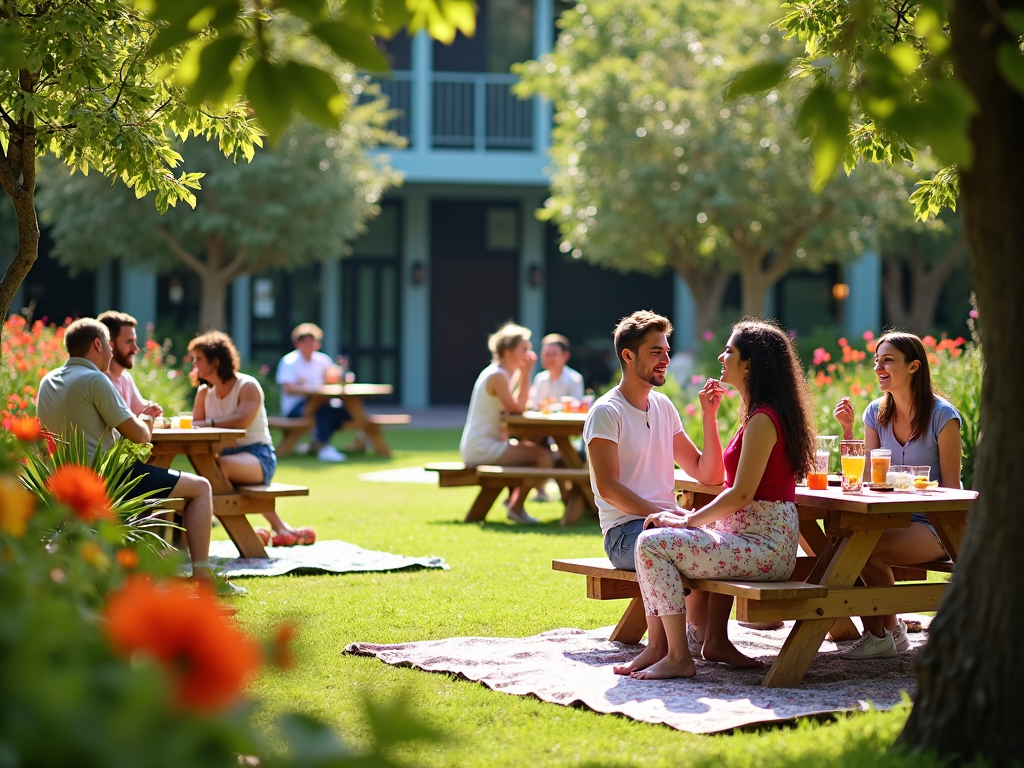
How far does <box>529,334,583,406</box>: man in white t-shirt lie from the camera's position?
11.7 metres

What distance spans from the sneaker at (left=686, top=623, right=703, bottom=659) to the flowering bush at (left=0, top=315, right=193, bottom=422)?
13.7ft

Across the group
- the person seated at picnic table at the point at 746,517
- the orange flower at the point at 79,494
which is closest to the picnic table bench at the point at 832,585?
the person seated at picnic table at the point at 746,517

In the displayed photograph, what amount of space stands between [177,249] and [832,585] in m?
16.3

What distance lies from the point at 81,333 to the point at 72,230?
47.7ft

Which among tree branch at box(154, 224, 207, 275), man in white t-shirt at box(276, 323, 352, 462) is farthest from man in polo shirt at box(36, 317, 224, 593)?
tree branch at box(154, 224, 207, 275)

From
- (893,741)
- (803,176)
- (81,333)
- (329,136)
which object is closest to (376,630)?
(81,333)

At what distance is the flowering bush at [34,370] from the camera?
Result: 8.86 metres

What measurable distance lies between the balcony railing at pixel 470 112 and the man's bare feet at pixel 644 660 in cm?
1918

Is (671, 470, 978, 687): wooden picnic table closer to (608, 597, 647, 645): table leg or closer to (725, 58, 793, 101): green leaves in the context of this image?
(608, 597, 647, 645): table leg

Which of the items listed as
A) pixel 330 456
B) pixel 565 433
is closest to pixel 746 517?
pixel 565 433

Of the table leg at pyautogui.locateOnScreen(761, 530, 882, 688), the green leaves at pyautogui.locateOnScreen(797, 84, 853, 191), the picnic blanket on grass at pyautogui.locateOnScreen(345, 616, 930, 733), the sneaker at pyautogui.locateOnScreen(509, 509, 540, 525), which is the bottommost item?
the sneaker at pyautogui.locateOnScreen(509, 509, 540, 525)

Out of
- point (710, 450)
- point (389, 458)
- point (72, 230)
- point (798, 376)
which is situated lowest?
point (389, 458)

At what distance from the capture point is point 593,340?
84.6ft

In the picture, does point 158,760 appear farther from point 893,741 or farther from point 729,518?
point 729,518
